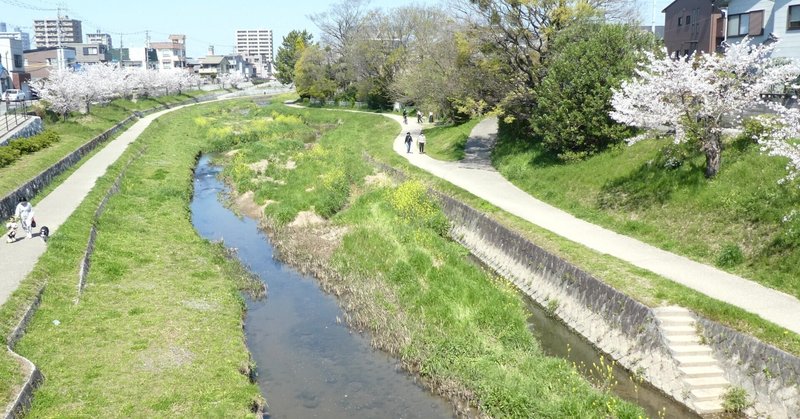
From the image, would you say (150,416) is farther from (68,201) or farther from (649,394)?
(68,201)

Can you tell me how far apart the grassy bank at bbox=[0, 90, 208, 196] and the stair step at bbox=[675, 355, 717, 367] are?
24175 millimetres

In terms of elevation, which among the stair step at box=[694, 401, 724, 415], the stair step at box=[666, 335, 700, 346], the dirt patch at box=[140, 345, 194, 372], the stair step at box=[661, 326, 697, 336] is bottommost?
the stair step at box=[694, 401, 724, 415]

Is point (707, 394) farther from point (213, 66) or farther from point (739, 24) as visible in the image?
point (213, 66)

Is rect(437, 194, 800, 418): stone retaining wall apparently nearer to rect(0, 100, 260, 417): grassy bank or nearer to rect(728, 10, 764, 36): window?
rect(0, 100, 260, 417): grassy bank

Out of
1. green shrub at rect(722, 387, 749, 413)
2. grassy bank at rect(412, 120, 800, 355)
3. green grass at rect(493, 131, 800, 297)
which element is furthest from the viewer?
green grass at rect(493, 131, 800, 297)

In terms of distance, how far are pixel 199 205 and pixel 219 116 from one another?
39.4 metres

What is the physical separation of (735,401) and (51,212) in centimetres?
2341

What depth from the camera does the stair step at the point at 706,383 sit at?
44.2 ft

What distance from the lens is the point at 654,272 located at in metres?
17.5

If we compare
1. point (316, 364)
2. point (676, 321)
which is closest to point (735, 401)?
point (676, 321)

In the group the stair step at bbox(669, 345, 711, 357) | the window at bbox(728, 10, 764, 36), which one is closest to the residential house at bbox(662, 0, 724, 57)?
the window at bbox(728, 10, 764, 36)

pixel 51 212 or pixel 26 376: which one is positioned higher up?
pixel 51 212

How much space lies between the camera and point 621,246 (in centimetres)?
2009

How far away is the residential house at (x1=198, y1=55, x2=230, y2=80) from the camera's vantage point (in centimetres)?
15700
